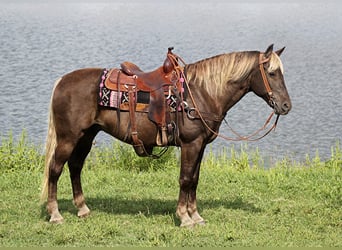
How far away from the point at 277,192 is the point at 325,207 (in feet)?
3.04

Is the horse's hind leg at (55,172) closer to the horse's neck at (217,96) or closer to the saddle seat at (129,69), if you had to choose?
the saddle seat at (129,69)

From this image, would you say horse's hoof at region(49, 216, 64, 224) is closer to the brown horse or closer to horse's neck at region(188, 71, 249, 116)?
the brown horse

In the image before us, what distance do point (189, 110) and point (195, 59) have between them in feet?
51.2

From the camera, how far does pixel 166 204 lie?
8375 millimetres

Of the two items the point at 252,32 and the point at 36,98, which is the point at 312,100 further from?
the point at 252,32

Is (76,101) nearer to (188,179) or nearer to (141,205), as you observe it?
(188,179)

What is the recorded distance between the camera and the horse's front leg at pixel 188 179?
7.35 metres

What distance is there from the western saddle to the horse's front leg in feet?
0.96

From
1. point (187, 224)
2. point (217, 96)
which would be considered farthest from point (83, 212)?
point (217, 96)

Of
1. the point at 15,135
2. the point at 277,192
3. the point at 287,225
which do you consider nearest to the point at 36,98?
the point at 15,135

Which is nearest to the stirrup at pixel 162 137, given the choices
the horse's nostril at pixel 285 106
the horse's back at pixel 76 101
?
the horse's back at pixel 76 101

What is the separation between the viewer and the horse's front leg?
7348mm

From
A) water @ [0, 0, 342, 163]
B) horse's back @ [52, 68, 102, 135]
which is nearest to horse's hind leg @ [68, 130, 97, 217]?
horse's back @ [52, 68, 102, 135]

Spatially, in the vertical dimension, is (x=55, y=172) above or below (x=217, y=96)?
below
